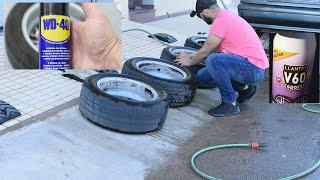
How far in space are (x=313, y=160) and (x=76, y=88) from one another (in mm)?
2436

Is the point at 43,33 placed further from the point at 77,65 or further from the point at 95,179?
the point at 95,179

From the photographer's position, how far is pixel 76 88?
16.0ft

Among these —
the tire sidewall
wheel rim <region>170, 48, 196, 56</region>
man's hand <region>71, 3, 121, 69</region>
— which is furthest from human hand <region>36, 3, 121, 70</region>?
wheel rim <region>170, 48, 196, 56</region>

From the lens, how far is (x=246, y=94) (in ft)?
16.7

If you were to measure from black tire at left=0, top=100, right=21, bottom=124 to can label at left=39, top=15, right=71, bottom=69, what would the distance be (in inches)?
17.7

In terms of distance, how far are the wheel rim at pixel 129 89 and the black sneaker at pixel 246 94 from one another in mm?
1173

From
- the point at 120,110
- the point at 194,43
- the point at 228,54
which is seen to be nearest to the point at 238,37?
the point at 228,54

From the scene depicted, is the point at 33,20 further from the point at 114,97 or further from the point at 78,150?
the point at 78,150

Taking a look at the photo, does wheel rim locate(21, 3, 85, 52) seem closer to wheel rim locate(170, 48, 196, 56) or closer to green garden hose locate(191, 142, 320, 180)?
green garden hose locate(191, 142, 320, 180)

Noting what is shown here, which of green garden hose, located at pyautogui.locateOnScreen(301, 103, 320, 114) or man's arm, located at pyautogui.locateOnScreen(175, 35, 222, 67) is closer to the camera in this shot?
man's arm, located at pyautogui.locateOnScreen(175, 35, 222, 67)

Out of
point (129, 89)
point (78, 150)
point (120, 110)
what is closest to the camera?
point (78, 150)

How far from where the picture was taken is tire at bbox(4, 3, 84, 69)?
12.4 ft

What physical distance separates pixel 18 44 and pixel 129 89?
1.10 m

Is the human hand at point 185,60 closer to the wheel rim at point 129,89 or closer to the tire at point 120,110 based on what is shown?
the wheel rim at point 129,89
